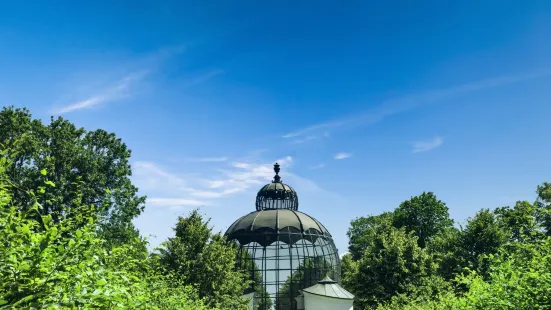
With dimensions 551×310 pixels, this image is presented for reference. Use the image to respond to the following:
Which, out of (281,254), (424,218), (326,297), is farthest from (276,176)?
(424,218)

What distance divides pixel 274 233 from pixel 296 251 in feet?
9.64

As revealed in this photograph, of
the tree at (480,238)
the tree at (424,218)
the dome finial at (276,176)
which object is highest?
the dome finial at (276,176)

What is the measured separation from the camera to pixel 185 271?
90.5ft

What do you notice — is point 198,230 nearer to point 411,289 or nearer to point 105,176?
point 105,176

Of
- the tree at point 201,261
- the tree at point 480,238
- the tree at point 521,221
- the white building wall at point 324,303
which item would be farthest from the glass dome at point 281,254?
the tree at point 521,221

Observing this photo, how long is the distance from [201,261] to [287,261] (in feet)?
47.1

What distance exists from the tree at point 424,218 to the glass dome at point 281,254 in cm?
1950

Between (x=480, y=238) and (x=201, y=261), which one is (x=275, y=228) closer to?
(x=201, y=261)

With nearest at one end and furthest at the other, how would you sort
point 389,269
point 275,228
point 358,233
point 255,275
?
point 389,269 → point 255,275 → point 275,228 → point 358,233

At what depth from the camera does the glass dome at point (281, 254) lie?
39688mm

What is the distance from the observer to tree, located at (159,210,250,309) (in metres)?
27.8

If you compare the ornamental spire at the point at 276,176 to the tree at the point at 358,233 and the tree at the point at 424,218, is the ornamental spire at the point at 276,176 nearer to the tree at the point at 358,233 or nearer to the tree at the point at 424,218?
the tree at the point at 424,218

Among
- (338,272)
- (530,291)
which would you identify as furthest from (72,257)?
(338,272)

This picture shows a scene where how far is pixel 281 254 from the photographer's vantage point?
40.7 meters
